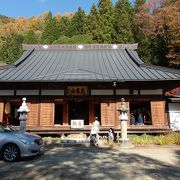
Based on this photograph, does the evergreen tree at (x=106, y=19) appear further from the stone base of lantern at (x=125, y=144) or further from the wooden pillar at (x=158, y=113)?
the stone base of lantern at (x=125, y=144)

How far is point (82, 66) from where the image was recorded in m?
20.7

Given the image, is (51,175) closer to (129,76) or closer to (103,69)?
(129,76)

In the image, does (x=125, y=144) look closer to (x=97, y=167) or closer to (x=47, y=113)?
(x=97, y=167)

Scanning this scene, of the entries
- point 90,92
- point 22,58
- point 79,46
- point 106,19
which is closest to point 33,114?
point 90,92

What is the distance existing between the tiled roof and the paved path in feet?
23.1

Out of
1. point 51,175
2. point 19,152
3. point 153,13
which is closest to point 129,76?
point 19,152

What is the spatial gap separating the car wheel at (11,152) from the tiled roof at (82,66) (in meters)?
7.55

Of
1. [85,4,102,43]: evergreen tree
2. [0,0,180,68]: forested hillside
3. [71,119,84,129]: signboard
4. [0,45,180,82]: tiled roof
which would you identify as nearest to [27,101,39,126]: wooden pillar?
[0,45,180,82]: tiled roof

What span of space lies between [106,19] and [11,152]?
41.7 m

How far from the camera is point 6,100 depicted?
730 inches

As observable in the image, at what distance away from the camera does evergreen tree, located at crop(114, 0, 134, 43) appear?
4447cm

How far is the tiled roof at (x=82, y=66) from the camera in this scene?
1773 centimetres

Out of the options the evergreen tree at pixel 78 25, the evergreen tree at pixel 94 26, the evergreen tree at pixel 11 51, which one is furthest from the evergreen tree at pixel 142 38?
the evergreen tree at pixel 11 51

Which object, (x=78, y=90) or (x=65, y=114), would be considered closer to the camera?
(x=78, y=90)
